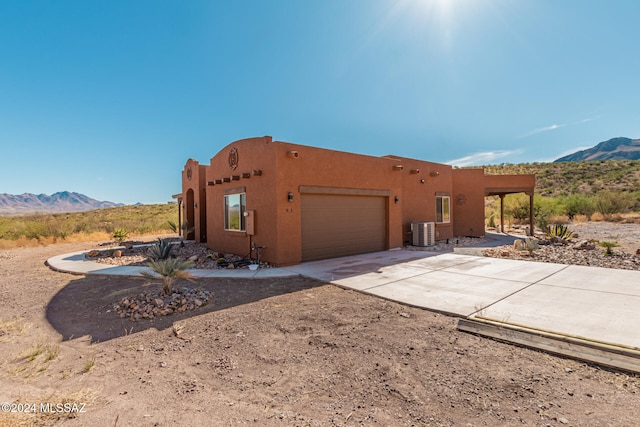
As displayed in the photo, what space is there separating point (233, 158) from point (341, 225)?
4.73m

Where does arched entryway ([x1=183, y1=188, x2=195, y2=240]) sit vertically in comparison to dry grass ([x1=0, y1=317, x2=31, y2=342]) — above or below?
above

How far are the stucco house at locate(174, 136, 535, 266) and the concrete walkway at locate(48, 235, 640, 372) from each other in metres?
1.07

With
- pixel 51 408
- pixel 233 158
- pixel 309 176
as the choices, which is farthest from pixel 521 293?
pixel 233 158

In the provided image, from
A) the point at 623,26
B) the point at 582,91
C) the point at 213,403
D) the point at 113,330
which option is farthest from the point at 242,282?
the point at 582,91

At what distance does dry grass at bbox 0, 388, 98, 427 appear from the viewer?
99.7 inches

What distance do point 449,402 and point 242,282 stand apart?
5827 mm

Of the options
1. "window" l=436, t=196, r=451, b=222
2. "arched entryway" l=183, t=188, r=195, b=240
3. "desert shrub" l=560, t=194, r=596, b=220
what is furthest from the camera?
"desert shrub" l=560, t=194, r=596, b=220

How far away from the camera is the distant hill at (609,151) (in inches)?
4493

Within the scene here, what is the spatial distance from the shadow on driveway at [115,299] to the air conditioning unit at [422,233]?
780cm

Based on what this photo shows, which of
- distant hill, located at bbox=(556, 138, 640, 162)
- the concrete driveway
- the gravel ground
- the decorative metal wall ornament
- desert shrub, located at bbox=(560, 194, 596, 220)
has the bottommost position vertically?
the concrete driveway

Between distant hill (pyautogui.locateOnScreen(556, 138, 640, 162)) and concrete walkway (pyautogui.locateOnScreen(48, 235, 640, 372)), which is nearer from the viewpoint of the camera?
concrete walkway (pyautogui.locateOnScreen(48, 235, 640, 372))

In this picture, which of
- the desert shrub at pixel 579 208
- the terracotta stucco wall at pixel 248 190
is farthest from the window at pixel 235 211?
the desert shrub at pixel 579 208

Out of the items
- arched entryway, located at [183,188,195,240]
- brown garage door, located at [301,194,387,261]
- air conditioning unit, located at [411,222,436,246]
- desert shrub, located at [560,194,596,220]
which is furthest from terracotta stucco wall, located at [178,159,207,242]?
desert shrub, located at [560,194,596,220]

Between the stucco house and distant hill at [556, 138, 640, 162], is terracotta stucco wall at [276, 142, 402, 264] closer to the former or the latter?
the stucco house
